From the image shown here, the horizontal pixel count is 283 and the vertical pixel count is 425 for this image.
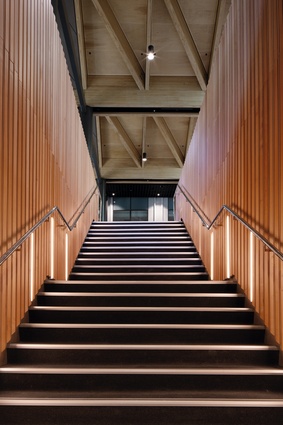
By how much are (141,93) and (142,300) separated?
9.31 m

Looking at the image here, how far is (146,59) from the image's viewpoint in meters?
11.9

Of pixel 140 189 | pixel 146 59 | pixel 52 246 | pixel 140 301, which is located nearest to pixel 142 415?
pixel 140 301

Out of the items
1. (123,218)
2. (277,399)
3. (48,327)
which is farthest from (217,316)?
(123,218)

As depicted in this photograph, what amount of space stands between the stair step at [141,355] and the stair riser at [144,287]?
1480mm

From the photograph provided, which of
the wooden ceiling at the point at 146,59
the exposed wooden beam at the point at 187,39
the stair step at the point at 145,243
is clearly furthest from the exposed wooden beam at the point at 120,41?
the stair step at the point at 145,243

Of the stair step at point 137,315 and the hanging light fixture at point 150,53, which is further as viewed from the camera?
the hanging light fixture at point 150,53

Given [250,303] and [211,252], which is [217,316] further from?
[211,252]

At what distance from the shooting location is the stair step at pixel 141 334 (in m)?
4.11

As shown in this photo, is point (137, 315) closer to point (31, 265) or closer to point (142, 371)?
point (142, 371)

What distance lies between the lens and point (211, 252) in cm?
630

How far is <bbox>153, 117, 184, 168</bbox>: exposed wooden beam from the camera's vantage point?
15727mm

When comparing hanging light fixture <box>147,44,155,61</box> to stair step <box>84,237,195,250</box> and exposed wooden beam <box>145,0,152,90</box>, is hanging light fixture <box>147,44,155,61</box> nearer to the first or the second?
exposed wooden beam <box>145,0,152,90</box>

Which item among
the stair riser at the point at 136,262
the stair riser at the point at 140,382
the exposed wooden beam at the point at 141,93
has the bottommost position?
the stair riser at the point at 140,382

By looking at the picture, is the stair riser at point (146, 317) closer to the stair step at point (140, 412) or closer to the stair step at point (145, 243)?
the stair step at point (140, 412)
